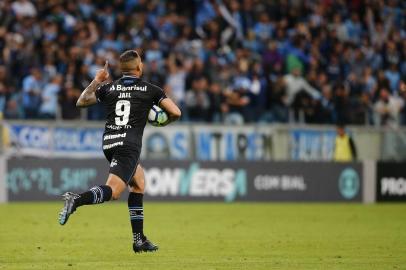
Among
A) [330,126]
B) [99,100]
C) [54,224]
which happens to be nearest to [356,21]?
[330,126]

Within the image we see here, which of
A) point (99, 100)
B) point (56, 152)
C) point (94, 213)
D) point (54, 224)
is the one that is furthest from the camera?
point (56, 152)

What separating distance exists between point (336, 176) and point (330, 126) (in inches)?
49.3

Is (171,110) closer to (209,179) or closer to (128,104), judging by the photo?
(128,104)

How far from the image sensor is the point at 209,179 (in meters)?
23.6

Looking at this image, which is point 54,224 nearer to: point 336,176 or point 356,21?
point 336,176

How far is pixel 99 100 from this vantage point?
11.1 meters

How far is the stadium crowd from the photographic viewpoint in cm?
2278

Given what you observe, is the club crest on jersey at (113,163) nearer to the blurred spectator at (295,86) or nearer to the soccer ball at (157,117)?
the soccer ball at (157,117)

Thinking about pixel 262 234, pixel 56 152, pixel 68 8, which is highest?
pixel 68 8

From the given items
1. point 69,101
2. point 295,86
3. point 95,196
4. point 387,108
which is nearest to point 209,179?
point 295,86

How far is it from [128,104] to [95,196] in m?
1.24

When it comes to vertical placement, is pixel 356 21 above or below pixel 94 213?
above

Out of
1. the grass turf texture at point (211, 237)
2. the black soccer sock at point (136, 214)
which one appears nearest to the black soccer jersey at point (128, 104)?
the black soccer sock at point (136, 214)

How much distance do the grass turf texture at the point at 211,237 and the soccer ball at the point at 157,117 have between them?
1514 mm
